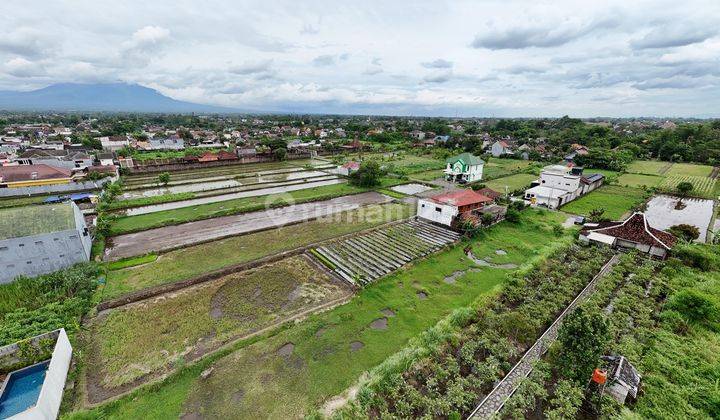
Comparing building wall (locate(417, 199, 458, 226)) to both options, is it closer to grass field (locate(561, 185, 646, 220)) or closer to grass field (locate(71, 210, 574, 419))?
grass field (locate(71, 210, 574, 419))

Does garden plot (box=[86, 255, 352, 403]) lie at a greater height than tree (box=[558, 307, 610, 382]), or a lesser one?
lesser

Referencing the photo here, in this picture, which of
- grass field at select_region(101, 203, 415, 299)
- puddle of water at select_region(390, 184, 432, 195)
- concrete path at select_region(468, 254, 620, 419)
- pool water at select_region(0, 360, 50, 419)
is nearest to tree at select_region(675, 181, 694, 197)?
puddle of water at select_region(390, 184, 432, 195)

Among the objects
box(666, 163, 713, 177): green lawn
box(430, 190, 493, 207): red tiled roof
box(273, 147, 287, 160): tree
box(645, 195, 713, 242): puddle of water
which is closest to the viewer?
box(430, 190, 493, 207): red tiled roof

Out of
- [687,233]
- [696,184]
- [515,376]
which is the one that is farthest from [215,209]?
[696,184]

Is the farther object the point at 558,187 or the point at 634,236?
the point at 558,187

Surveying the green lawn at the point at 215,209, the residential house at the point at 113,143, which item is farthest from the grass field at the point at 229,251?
the residential house at the point at 113,143

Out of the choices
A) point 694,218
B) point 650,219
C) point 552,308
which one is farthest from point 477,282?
point 694,218

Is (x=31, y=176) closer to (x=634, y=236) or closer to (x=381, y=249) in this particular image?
(x=381, y=249)

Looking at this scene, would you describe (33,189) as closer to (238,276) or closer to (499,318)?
(238,276)
